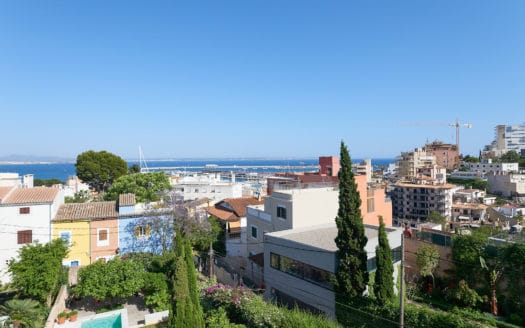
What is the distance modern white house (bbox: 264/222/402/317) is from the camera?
16.5 meters

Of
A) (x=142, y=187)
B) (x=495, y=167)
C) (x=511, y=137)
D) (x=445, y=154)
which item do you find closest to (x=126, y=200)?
(x=142, y=187)

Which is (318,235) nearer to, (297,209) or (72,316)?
(297,209)

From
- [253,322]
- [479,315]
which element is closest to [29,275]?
[253,322]

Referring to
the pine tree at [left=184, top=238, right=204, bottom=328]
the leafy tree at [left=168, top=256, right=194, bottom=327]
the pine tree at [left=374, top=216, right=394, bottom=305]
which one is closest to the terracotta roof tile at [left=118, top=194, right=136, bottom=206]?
the pine tree at [left=184, top=238, right=204, bottom=328]

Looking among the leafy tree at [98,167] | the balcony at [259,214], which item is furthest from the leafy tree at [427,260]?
the leafy tree at [98,167]

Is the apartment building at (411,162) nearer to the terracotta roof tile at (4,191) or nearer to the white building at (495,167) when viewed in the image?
the white building at (495,167)

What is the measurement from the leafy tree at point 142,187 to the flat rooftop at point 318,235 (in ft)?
60.5

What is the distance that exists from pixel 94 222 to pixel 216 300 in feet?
44.0

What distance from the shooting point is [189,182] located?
61.5 metres

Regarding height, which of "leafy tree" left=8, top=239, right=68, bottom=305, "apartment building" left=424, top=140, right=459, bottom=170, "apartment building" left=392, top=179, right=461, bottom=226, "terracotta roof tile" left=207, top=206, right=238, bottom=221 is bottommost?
"apartment building" left=392, top=179, right=461, bottom=226

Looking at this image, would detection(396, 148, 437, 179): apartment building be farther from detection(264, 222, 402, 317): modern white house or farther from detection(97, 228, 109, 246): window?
detection(97, 228, 109, 246): window

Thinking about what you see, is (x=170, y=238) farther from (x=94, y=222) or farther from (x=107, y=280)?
(x=107, y=280)

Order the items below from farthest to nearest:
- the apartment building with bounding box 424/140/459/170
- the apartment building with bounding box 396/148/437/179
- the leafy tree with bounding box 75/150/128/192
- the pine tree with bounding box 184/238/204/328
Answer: the apartment building with bounding box 424/140/459/170 < the apartment building with bounding box 396/148/437/179 < the leafy tree with bounding box 75/150/128/192 < the pine tree with bounding box 184/238/204/328

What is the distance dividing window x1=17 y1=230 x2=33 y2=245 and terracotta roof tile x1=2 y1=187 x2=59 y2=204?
81.2 inches
